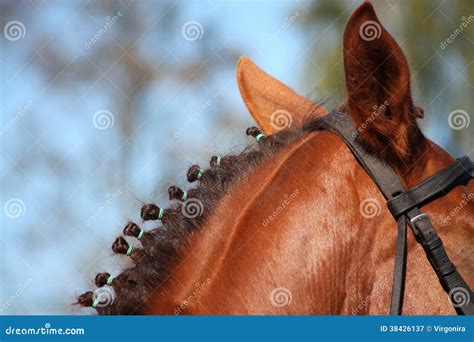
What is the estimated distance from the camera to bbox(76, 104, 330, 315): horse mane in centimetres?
267

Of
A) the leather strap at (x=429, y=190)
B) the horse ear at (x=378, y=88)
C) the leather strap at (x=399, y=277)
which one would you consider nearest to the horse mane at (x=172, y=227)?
the horse ear at (x=378, y=88)

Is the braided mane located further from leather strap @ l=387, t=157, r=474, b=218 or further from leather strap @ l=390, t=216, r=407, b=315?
leather strap @ l=390, t=216, r=407, b=315

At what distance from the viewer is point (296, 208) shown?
2561 millimetres

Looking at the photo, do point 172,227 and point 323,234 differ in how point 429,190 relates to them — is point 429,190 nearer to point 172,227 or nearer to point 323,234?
point 323,234

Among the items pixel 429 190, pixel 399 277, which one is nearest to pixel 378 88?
pixel 429 190

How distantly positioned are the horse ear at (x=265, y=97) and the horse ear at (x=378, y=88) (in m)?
0.63

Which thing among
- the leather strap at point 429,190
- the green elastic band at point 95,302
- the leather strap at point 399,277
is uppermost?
the green elastic band at point 95,302

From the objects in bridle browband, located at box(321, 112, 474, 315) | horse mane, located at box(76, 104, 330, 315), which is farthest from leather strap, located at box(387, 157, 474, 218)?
horse mane, located at box(76, 104, 330, 315)

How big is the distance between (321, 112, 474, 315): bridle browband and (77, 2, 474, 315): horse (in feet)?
0.09

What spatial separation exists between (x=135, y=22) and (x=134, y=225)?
8.31 meters

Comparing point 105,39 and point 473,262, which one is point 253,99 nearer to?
point 473,262

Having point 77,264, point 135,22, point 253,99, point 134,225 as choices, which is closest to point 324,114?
point 253,99

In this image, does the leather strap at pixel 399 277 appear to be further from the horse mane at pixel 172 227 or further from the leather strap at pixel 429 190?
the horse mane at pixel 172 227

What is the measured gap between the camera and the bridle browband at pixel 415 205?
2463mm
